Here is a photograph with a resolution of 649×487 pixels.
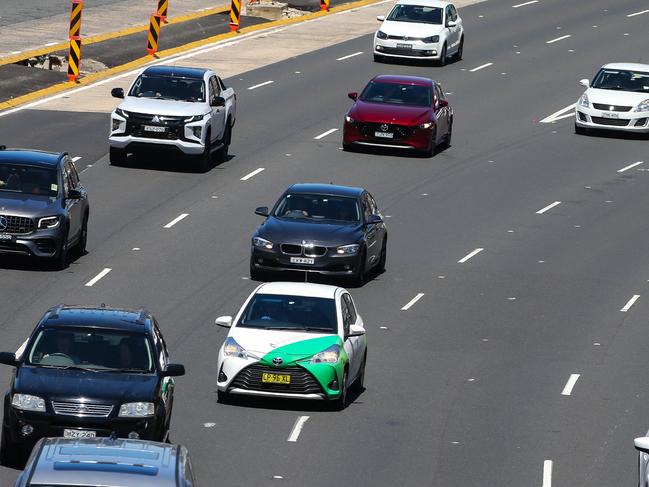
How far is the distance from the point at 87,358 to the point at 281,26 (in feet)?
129

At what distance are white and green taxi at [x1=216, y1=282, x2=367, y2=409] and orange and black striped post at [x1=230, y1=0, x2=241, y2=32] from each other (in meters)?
32.2

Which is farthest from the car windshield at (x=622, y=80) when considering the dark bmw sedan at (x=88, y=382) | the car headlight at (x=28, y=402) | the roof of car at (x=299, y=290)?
the car headlight at (x=28, y=402)

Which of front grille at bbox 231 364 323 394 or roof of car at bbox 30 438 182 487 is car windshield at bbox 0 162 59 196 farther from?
roof of car at bbox 30 438 182 487

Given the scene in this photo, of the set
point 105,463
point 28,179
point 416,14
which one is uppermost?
point 105,463

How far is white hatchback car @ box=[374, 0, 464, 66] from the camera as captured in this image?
50750mm

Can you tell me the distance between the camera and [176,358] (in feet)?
78.9

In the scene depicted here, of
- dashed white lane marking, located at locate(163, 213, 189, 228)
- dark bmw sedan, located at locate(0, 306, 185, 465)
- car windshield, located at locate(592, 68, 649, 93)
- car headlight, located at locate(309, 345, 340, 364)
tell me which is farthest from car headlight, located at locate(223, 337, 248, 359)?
car windshield, located at locate(592, 68, 649, 93)

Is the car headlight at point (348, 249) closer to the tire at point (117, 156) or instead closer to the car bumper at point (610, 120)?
the tire at point (117, 156)

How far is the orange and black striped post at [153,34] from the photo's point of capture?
161 feet

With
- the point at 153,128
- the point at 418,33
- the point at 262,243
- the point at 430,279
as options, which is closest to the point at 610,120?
the point at 418,33

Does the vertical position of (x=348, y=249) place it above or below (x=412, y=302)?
above

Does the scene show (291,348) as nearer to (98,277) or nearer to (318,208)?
(98,277)

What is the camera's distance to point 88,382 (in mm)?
18047

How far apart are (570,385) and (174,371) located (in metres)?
7.40
